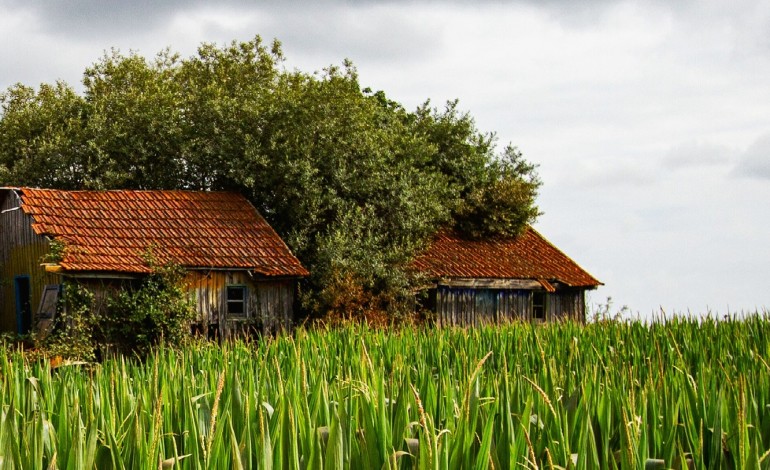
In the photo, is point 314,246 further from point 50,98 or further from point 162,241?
point 50,98

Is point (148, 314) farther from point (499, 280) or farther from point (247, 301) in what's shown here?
point (499, 280)

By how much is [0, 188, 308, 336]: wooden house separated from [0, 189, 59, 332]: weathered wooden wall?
26mm

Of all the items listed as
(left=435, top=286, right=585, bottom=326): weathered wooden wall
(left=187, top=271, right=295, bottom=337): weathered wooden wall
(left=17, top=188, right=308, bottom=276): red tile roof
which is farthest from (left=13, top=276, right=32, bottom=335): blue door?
(left=435, top=286, right=585, bottom=326): weathered wooden wall

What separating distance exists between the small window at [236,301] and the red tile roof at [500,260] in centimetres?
527

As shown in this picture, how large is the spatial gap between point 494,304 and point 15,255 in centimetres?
1347

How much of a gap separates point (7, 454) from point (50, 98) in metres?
33.5

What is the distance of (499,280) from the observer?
25.8 meters

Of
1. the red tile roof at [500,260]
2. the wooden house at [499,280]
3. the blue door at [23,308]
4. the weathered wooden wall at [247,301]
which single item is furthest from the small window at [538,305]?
the blue door at [23,308]

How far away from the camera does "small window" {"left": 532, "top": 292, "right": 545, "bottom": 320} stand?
2702 centimetres

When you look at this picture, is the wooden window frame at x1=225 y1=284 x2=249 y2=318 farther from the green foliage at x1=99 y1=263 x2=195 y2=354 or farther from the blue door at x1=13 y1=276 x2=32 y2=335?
the blue door at x1=13 y1=276 x2=32 y2=335

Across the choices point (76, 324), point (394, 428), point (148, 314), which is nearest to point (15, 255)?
point (76, 324)

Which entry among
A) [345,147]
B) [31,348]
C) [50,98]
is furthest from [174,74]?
[31,348]

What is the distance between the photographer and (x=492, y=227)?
28312 millimetres

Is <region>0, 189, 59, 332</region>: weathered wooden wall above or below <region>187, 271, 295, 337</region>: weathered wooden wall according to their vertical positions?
above
